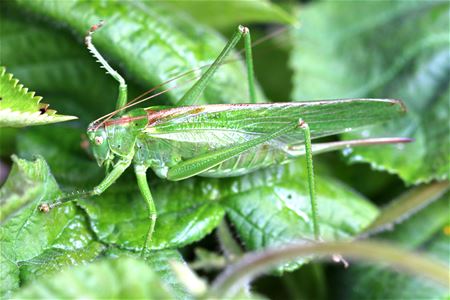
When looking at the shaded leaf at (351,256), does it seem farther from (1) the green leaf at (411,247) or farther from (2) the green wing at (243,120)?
(1) the green leaf at (411,247)

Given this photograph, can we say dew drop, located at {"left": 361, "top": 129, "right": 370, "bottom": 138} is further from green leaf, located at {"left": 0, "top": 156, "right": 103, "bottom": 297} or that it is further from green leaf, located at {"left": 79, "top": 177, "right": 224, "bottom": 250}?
green leaf, located at {"left": 0, "top": 156, "right": 103, "bottom": 297}

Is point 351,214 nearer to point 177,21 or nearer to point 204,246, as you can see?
point 204,246

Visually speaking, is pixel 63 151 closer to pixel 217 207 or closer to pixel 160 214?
pixel 160 214

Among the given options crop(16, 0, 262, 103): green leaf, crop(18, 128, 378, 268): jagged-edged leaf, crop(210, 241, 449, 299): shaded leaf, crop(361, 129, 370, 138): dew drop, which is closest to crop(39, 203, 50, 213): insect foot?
crop(18, 128, 378, 268): jagged-edged leaf

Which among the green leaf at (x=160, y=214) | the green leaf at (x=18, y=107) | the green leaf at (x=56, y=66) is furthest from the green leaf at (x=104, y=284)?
the green leaf at (x=56, y=66)

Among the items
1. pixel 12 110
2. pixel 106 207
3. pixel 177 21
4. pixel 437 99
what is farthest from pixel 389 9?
pixel 12 110
